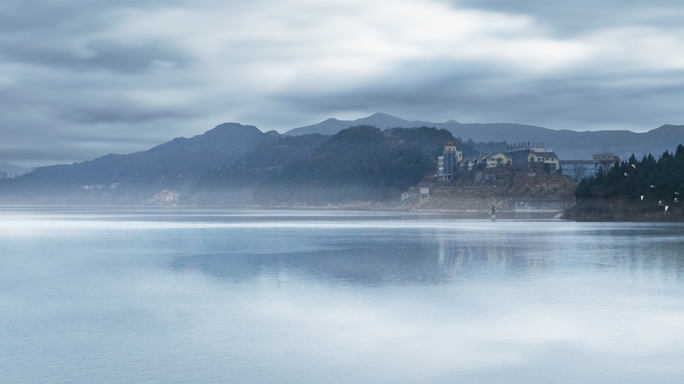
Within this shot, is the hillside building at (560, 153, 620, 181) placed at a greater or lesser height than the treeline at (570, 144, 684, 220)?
greater

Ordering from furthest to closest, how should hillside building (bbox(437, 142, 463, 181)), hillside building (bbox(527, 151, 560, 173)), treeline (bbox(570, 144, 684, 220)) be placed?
1. hillside building (bbox(437, 142, 463, 181))
2. hillside building (bbox(527, 151, 560, 173))
3. treeline (bbox(570, 144, 684, 220))

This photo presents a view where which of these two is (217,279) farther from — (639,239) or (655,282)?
(639,239)

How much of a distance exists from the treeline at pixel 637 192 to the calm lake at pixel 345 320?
176 feet

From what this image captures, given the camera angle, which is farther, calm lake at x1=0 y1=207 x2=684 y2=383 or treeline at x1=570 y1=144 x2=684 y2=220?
treeline at x1=570 y1=144 x2=684 y2=220

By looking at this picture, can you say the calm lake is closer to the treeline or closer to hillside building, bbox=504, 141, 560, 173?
the treeline

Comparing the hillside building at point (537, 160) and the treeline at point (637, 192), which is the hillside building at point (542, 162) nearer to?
the hillside building at point (537, 160)

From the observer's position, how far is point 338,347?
14211 mm

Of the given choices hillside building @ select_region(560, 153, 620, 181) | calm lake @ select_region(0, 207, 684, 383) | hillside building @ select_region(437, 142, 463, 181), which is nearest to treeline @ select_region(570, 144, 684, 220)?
calm lake @ select_region(0, 207, 684, 383)

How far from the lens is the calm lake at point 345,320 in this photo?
12445mm

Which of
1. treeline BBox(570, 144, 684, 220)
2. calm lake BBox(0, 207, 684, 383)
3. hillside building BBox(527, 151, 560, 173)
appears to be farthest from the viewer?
hillside building BBox(527, 151, 560, 173)

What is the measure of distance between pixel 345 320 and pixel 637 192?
77842mm

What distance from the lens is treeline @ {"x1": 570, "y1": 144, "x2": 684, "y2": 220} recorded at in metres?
81.5

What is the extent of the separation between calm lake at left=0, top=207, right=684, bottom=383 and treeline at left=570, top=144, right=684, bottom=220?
53642mm

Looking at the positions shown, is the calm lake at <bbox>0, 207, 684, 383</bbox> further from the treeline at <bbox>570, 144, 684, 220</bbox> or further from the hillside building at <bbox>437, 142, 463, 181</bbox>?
the hillside building at <bbox>437, 142, 463, 181</bbox>
